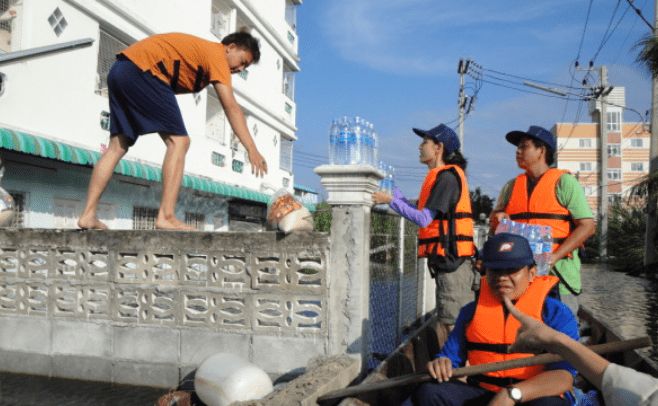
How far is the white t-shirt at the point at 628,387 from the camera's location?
1454mm

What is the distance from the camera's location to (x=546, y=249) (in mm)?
3646

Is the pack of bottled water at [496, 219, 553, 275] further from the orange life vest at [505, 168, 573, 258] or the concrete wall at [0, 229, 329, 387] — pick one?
the concrete wall at [0, 229, 329, 387]

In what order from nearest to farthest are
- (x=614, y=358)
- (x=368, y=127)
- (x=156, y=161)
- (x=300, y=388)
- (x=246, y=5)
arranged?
(x=300, y=388), (x=614, y=358), (x=368, y=127), (x=156, y=161), (x=246, y=5)

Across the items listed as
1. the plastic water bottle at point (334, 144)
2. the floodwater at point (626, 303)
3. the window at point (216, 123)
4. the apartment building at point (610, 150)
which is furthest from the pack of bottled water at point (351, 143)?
the apartment building at point (610, 150)

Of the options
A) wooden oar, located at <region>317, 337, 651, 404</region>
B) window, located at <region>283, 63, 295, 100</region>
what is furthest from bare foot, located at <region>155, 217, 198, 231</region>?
window, located at <region>283, 63, 295, 100</region>

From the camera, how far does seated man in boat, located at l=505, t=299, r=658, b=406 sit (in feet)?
4.85

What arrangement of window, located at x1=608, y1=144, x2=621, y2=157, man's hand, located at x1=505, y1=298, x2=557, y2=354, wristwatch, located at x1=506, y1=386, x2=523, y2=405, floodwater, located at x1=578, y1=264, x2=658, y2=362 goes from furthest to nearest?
window, located at x1=608, y1=144, x2=621, y2=157 → floodwater, located at x1=578, y1=264, x2=658, y2=362 → wristwatch, located at x1=506, y1=386, x2=523, y2=405 → man's hand, located at x1=505, y1=298, x2=557, y2=354

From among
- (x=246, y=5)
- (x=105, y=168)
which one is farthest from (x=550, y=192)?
(x=246, y=5)

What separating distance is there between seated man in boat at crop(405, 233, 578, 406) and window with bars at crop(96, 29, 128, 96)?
10.9 meters

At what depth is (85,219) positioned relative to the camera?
500 centimetres

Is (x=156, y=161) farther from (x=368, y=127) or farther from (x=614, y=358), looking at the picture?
(x=614, y=358)

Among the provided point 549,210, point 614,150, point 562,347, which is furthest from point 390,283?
point 614,150

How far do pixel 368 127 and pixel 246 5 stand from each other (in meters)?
15.0

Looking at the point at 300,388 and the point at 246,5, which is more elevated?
the point at 246,5
